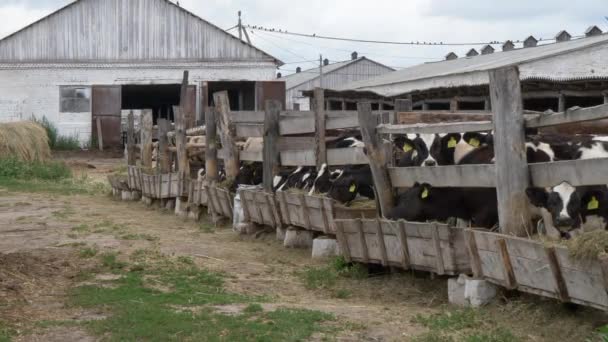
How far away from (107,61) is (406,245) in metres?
30.4

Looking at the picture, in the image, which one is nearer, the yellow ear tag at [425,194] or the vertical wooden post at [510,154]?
the vertical wooden post at [510,154]

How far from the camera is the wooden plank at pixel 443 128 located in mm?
8555

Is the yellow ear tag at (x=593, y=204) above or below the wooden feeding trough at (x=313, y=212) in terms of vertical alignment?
above

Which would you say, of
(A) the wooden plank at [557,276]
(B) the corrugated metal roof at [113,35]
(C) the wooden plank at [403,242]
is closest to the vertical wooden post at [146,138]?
(C) the wooden plank at [403,242]

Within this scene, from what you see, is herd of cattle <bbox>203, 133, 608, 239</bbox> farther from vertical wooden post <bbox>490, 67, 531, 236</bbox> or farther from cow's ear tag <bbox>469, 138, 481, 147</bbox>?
vertical wooden post <bbox>490, 67, 531, 236</bbox>

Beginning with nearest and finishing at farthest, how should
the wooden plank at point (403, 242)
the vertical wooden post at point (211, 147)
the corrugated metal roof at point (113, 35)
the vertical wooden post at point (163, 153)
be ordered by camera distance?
1. the wooden plank at point (403, 242)
2. the vertical wooden post at point (211, 147)
3. the vertical wooden post at point (163, 153)
4. the corrugated metal roof at point (113, 35)

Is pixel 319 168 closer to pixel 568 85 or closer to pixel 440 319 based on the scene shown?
pixel 440 319

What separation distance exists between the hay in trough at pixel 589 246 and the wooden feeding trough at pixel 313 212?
430cm

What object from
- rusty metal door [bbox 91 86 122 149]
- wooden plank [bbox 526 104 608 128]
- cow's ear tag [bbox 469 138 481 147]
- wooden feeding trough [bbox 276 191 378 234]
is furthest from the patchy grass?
rusty metal door [bbox 91 86 122 149]

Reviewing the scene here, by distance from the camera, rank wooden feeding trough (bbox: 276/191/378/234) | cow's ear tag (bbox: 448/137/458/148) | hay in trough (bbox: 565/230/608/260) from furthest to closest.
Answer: cow's ear tag (bbox: 448/137/458/148) → wooden feeding trough (bbox: 276/191/378/234) → hay in trough (bbox: 565/230/608/260)

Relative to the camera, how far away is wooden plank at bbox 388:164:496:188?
330 inches

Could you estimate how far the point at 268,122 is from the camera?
13.5 meters

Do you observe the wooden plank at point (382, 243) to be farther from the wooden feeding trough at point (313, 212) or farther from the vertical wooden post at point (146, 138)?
the vertical wooden post at point (146, 138)

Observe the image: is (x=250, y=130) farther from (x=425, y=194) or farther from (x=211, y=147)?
(x=425, y=194)
